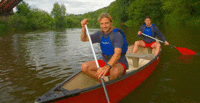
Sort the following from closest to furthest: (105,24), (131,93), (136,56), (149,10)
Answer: (105,24) → (131,93) → (136,56) → (149,10)

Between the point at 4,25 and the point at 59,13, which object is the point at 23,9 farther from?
the point at 59,13

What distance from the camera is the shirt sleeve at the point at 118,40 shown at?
9.96 feet

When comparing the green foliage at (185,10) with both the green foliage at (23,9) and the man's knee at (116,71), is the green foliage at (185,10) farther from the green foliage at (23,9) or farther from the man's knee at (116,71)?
the green foliage at (23,9)

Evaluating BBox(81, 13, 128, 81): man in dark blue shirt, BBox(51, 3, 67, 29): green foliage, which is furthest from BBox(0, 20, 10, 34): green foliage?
BBox(81, 13, 128, 81): man in dark blue shirt

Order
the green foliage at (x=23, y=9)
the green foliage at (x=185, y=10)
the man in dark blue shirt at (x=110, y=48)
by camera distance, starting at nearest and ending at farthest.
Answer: the man in dark blue shirt at (x=110, y=48), the green foliage at (x=185, y=10), the green foliage at (x=23, y=9)

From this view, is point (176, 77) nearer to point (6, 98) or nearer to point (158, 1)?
point (6, 98)

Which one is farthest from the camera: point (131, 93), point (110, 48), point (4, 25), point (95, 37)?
point (4, 25)

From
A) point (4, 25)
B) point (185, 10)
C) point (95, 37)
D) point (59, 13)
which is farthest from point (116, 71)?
point (59, 13)

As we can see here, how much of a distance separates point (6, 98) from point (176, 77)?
16.9 feet

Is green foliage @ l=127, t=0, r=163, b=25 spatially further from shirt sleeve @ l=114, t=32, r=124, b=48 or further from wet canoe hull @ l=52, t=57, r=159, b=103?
shirt sleeve @ l=114, t=32, r=124, b=48

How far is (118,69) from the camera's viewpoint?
313cm

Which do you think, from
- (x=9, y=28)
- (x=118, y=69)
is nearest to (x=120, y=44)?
(x=118, y=69)

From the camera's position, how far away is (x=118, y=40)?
306 centimetres

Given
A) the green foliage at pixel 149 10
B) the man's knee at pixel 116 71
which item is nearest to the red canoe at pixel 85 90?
the man's knee at pixel 116 71
